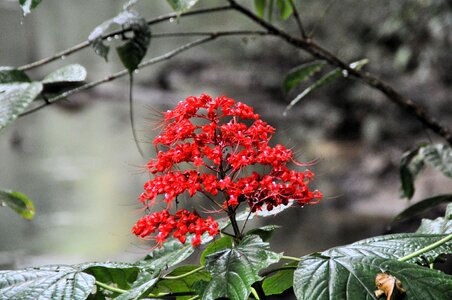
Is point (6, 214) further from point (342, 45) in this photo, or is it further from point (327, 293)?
point (327, 293)

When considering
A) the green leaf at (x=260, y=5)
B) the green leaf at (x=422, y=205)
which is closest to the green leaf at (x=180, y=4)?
the green leaf at (x=260, y=5)

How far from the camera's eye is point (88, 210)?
4.32 metres

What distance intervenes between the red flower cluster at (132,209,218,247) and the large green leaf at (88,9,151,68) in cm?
26

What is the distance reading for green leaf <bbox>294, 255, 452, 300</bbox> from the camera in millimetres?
477

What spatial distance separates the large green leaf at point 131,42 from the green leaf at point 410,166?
0.66 m

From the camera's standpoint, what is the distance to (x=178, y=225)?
1.80ft

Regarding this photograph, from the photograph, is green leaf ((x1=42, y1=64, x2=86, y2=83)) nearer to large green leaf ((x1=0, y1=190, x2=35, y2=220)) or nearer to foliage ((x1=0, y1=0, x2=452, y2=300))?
foliage ((x1=0, y1=0, x2=452, y2=300))

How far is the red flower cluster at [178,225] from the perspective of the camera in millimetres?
541

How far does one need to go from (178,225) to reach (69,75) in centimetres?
36

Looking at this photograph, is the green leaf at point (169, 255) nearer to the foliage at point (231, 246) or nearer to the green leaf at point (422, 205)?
the foliage at point (231, 246)

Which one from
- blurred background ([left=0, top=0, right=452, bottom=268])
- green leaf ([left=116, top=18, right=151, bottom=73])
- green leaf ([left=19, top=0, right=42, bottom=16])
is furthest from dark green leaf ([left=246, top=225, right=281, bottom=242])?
blurred background ([left=0, top=0, right=452, bottom=268])

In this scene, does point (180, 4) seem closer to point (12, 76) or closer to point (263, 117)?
point (12, 76)

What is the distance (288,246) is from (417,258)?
3007 millimetres

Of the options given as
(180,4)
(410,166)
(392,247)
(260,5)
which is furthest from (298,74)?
(392,247)
